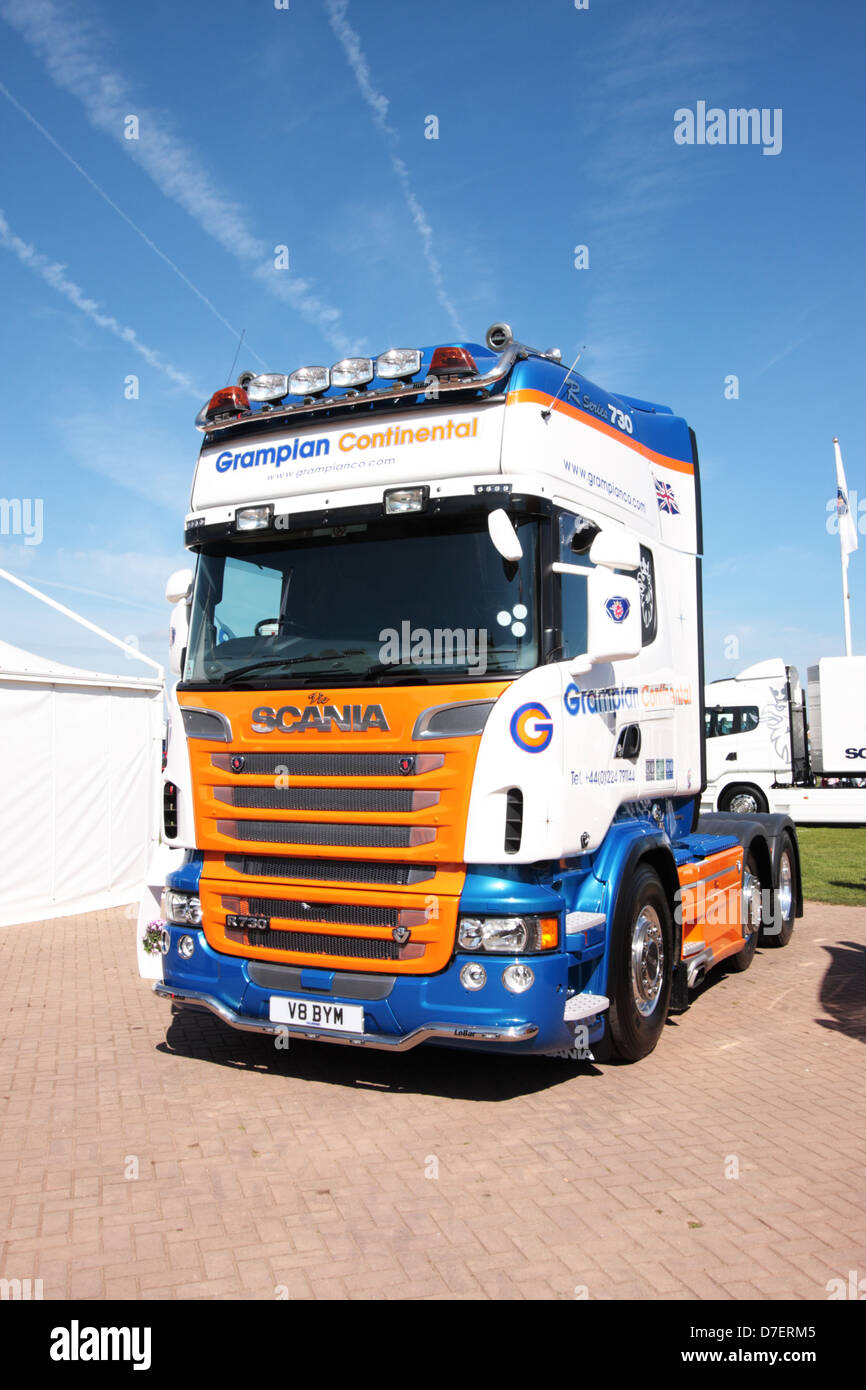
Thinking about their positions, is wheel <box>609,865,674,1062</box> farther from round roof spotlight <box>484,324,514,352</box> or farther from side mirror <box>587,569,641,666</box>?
round roof spotlight <box>484,324,514,352</box>

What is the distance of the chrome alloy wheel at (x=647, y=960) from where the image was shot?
5.84m

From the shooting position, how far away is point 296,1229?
3887mm

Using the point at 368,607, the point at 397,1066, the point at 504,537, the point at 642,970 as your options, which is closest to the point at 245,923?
the point at 397,1066

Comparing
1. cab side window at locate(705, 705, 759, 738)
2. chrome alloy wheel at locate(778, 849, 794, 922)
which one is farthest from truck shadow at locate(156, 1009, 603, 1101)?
cab side window at locate(705, 705, 759, 738)

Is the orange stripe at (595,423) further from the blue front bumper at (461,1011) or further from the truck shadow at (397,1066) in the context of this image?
the truck shadow at (397,1066)

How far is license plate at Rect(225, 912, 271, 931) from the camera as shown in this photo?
5398 millimetres

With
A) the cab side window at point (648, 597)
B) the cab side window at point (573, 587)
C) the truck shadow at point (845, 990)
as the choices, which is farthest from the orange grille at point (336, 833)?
the truck shadow at point (845, 990)

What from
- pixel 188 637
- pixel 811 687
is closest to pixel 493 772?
pixel 188 637

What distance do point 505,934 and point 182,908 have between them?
197 centimetres

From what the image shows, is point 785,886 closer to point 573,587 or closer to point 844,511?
point 573,587

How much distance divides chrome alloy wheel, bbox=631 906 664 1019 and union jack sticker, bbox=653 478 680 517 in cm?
266

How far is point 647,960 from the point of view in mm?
6027

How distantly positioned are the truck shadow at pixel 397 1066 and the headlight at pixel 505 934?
1077 mm
